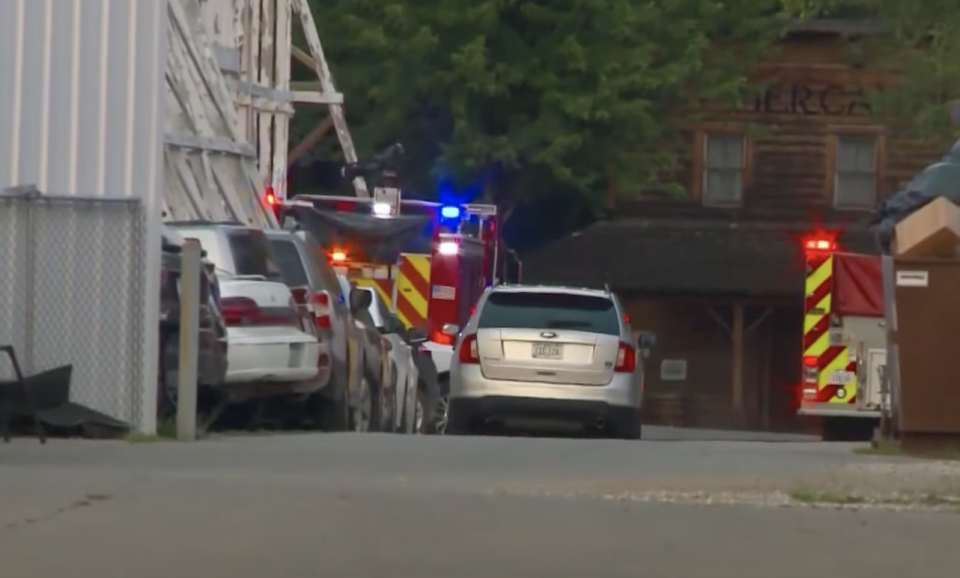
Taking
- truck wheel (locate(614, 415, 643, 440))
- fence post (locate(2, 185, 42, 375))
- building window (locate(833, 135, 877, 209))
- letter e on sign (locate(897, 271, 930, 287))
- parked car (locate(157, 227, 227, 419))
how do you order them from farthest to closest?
building window (locate(833, 135, 877, 209))
truck wheel (locate(614, 415, 643, 440))
parked car (locate(157, 227, 227, 419))
fence post (locate(2, 185, 42, 375))
letter e on sign (locate(897, 271, 930, 287))

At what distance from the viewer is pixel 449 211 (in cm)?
2659

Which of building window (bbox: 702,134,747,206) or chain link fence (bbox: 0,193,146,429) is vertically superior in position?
building window (bbox: 702,134,747,206)

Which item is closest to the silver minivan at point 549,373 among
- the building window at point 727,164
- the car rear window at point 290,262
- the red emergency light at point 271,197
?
the car rear window at point 290,262

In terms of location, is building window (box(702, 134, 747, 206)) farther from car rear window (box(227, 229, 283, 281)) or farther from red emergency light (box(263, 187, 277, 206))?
car rear window (box(227, 229, 283, 281))

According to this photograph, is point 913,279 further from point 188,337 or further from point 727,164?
point 727,164

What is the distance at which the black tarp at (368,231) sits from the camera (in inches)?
983

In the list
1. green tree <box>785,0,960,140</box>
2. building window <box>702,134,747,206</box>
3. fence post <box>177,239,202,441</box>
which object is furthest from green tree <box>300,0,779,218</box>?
fence post <box>177,239,202,441</box>

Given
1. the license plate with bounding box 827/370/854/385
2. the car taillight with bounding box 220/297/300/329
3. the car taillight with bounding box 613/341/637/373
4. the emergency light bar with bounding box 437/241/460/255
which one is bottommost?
the license plate with bounding box 827/370/854/385

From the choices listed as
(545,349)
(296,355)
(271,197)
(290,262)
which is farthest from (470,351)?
(271,197)

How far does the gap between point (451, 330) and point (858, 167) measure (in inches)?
696

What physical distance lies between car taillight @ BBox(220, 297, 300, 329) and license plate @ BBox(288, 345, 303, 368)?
0.63ft

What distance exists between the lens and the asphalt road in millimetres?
8906

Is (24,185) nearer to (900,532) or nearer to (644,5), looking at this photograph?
(900,532)

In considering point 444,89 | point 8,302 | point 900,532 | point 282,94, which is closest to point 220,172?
point 8,302
